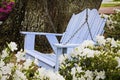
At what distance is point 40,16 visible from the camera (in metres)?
9.32

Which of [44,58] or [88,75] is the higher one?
[88,75]

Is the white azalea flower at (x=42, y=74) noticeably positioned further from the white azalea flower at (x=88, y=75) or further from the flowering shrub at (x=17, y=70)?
the white azalea flower at (x=88, y=75)

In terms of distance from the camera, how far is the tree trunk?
9.32 metres

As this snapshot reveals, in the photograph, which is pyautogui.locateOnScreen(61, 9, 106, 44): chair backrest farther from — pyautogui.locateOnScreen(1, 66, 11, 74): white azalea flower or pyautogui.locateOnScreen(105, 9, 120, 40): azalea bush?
pyautogui.locateOnScreen(1, 66, 11, 74): white azalea flower

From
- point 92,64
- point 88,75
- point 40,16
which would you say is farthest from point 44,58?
point 40,16

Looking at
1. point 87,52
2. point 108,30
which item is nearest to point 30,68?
point 87,52

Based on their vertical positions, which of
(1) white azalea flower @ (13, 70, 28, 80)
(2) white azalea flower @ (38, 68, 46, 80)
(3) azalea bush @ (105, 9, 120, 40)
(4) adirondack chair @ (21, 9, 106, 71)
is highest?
(1) white azalea flower @ (13, 70, 28, 80)

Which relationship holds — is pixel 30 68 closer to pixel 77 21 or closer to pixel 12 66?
pixel 12 66

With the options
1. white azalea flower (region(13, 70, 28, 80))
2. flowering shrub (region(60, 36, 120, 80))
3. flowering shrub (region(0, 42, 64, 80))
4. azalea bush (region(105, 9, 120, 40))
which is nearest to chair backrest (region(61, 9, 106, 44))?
azalea bush (region(105, 9, 120, 40))

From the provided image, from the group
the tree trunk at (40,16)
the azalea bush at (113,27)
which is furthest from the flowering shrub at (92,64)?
the tree trunk at (40,16)

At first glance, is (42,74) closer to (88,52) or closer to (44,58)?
(88,52)

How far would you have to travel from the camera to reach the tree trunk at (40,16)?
9320mm

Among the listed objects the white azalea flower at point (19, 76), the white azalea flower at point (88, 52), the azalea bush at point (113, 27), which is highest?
the white azalea flower at point (19, 76)

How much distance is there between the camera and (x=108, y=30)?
923 cm
